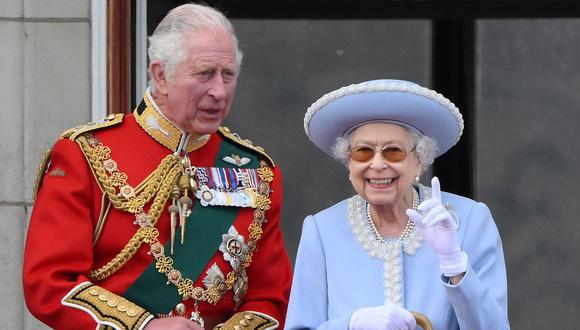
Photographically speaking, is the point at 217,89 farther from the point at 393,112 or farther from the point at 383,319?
the point at 383,319

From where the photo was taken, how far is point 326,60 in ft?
22.7

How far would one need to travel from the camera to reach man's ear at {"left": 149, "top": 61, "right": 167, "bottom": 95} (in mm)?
5086

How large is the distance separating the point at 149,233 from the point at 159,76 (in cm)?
45

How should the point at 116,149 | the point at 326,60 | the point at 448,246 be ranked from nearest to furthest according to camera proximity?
the point at 448,246, the point at 116,149, the point at 326,60

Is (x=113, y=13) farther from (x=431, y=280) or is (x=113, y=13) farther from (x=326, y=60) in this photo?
(x=431, y=280)

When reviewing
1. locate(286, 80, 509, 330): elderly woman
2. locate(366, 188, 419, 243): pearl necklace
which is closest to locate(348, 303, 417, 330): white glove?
locate(286, 80, 509, 330): elderly woman

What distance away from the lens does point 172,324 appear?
16.3 feet

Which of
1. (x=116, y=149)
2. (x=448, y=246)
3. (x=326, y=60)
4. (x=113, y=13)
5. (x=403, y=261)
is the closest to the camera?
(x=448, y=246)

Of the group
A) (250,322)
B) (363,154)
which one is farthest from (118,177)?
(363,154)

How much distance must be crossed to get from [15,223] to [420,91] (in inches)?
83.9

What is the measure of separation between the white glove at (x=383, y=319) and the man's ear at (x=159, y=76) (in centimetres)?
95

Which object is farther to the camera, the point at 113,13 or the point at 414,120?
the point at 113,13

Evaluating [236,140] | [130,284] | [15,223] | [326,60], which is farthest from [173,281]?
[326,60]

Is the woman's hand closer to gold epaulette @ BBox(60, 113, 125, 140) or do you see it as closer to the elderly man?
the elderly man
